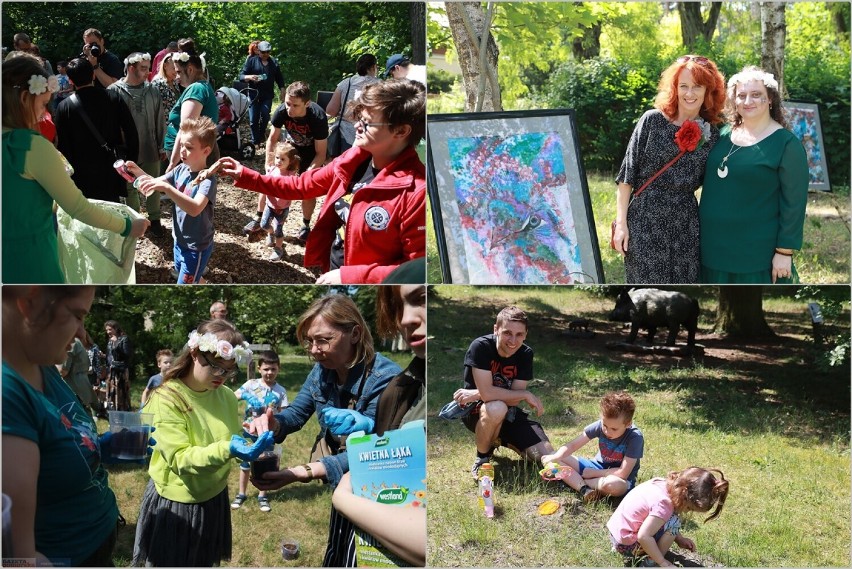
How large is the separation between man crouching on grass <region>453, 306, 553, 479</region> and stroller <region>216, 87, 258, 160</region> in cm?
144

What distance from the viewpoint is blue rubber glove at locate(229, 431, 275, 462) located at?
314 cm

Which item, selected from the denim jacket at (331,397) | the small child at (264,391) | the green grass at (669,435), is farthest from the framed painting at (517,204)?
the small child at (264,391)

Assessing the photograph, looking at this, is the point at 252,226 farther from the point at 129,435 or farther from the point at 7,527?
the point at 7,527

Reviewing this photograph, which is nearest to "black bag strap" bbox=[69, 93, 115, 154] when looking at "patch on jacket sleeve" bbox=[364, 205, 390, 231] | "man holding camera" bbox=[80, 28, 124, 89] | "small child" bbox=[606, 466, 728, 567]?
"man holding camera" bbox=[80, 28, 124, 89]

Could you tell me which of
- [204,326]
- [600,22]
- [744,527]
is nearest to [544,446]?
[744,527]

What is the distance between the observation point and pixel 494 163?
3.84 m

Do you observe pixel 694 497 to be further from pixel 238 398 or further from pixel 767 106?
pixel 238 398

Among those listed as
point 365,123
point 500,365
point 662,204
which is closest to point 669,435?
point 500,365

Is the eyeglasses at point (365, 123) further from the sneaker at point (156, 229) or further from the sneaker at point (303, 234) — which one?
the sneaker at point (156, 229)

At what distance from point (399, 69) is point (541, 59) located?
2.79ft

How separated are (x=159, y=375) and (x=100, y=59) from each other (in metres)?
1.45

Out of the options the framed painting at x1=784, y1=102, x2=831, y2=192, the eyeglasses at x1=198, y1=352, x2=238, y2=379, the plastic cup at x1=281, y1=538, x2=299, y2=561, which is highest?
the framed painting at x1=784, y1=102, x2=831, y2=192

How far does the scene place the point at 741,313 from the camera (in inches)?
145

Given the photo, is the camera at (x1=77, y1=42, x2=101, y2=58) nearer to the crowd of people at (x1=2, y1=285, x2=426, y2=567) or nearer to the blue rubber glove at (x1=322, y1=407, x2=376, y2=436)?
the crowd of people at (x1=2, y1=285, x2=426, y2=567)
